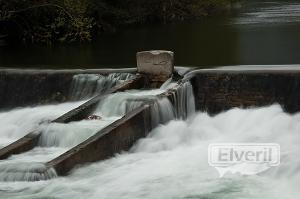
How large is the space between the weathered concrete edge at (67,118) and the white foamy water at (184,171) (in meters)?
1.09

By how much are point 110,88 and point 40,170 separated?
5080 mm

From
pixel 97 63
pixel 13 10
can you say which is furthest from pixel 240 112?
pixel 13 10

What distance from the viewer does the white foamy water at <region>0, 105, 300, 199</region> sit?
326 inches

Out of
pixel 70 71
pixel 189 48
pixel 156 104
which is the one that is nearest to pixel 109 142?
pixel 156 104

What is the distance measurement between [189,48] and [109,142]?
13778mm

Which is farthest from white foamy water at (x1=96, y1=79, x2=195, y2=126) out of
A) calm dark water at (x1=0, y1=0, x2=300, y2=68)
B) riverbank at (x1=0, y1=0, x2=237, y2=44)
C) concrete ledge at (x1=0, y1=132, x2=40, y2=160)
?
riverbank at (x1=0, y1=0, x2=237, y2=44)

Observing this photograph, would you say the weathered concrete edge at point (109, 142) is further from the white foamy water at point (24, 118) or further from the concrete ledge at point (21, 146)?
the white foamy water at point (24, 118)

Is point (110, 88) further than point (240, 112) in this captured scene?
Yes

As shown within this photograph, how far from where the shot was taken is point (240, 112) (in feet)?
38.9

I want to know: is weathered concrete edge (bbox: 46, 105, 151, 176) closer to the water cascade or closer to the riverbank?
the water cascade

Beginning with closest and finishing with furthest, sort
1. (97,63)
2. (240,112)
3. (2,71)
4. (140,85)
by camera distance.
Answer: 1. (240,112)
2. (140,85)
3. (2,71)
4. (97,63)

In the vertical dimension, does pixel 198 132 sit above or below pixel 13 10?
below

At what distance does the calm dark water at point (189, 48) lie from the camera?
65.8ft

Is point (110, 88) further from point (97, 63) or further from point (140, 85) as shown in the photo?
point (97, 63)
